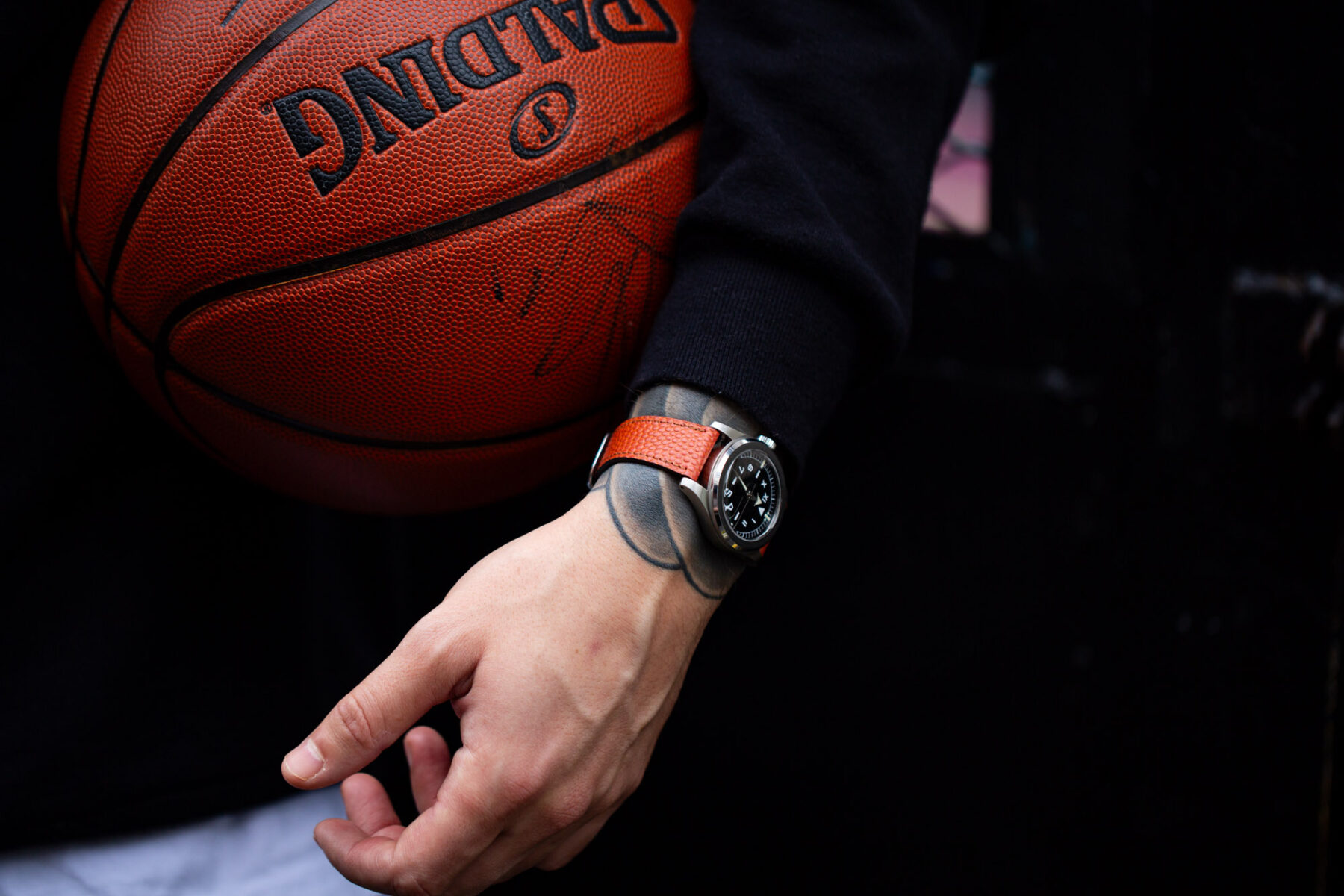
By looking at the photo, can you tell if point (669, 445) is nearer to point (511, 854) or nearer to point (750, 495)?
point (750, 495)

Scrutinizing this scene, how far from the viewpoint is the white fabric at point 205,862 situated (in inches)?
36.0

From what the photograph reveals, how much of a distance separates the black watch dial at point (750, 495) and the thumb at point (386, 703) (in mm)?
223

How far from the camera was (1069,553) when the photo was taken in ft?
5.17

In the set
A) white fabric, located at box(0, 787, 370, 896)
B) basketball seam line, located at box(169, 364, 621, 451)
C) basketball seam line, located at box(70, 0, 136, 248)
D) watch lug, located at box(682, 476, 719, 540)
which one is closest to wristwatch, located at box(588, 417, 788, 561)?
watch lug, located at box(682, 476, 719, 540)

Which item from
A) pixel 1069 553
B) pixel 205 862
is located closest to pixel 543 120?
pixel 205 862

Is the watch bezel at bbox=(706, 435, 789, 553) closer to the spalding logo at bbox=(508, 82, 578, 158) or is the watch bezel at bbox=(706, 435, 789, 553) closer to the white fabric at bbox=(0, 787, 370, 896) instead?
the spalding logo at bbox=(508, 82, 578, 158)

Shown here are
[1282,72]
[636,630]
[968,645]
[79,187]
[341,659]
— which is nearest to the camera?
[636,630]

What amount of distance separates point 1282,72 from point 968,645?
3.53 feet

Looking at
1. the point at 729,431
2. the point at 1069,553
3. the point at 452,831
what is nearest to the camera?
the point at 452,831

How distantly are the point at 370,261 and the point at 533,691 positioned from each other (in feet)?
1.22

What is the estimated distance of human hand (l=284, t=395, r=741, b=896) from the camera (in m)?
0.58

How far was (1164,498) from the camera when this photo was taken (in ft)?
5.00

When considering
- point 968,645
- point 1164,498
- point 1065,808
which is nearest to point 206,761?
point 968,645

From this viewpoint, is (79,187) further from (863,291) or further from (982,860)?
(982,860)
